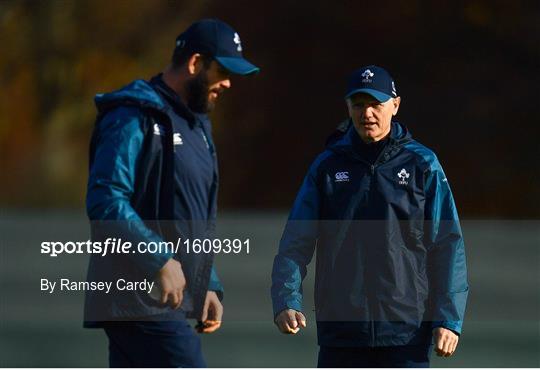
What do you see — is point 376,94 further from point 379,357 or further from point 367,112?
point 379,357

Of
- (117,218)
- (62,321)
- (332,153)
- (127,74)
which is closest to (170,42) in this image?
(127,74)

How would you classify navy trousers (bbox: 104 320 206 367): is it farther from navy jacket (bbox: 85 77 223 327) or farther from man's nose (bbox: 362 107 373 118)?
man's nose (bbox: 362 107 373 118)

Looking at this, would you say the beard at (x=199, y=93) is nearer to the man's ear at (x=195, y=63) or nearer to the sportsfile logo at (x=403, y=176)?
the man's ear at (x=195, y=63)

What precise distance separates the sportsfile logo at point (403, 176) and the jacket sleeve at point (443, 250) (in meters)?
0.09

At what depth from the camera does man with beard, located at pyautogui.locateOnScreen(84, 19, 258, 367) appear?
433 centimetres

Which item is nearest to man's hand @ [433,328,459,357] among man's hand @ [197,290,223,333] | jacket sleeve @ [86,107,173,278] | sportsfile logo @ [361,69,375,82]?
man's hand @ [197,290,223,333]

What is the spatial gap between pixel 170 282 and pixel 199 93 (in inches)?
29.6

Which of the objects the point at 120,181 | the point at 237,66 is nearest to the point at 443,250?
the point at 237,66

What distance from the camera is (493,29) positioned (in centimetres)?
812

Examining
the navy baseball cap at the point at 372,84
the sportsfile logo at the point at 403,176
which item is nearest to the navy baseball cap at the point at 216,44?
the navy baseball cap at the point at 372,84

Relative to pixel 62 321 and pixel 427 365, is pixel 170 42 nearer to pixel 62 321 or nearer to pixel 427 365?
pixel 62 321

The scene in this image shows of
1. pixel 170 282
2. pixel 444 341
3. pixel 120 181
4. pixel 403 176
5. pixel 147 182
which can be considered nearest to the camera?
pixel 170 282

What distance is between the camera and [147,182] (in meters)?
→ 4.46

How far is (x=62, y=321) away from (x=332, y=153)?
3490 millimetres
